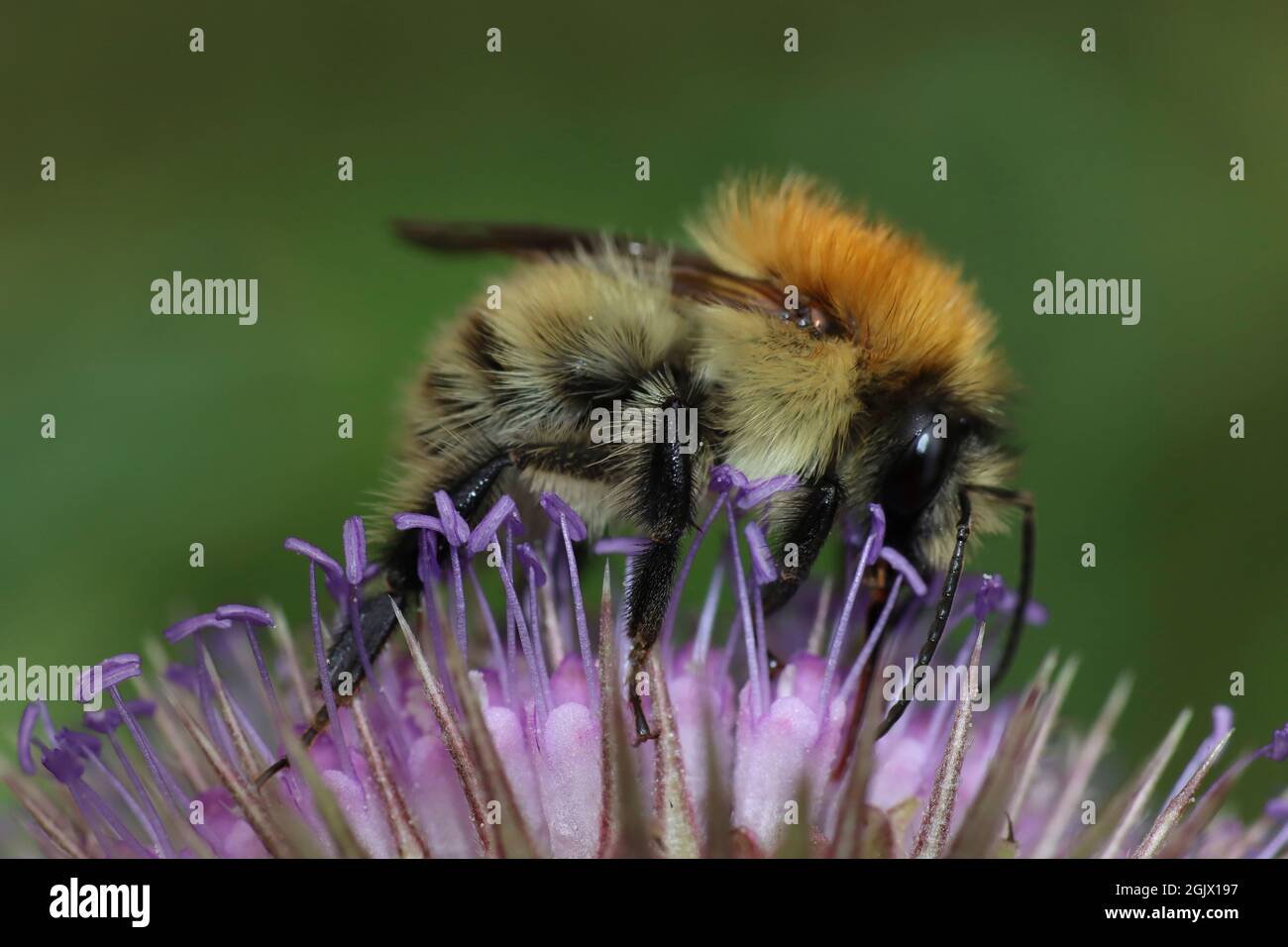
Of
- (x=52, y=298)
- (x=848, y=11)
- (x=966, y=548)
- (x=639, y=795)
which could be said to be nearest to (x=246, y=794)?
(x=639, y=795)

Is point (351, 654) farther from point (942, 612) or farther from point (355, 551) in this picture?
point (942, 612)

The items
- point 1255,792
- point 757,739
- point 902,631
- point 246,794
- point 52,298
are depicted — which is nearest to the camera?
point 246,794

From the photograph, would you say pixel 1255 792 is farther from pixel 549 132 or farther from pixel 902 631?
pixel 549 132

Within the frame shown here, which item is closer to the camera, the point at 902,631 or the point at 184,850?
the point at 184,850

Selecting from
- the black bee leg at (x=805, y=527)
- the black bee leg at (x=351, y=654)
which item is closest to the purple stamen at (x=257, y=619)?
the black bee leg at (x=351, y=654)
